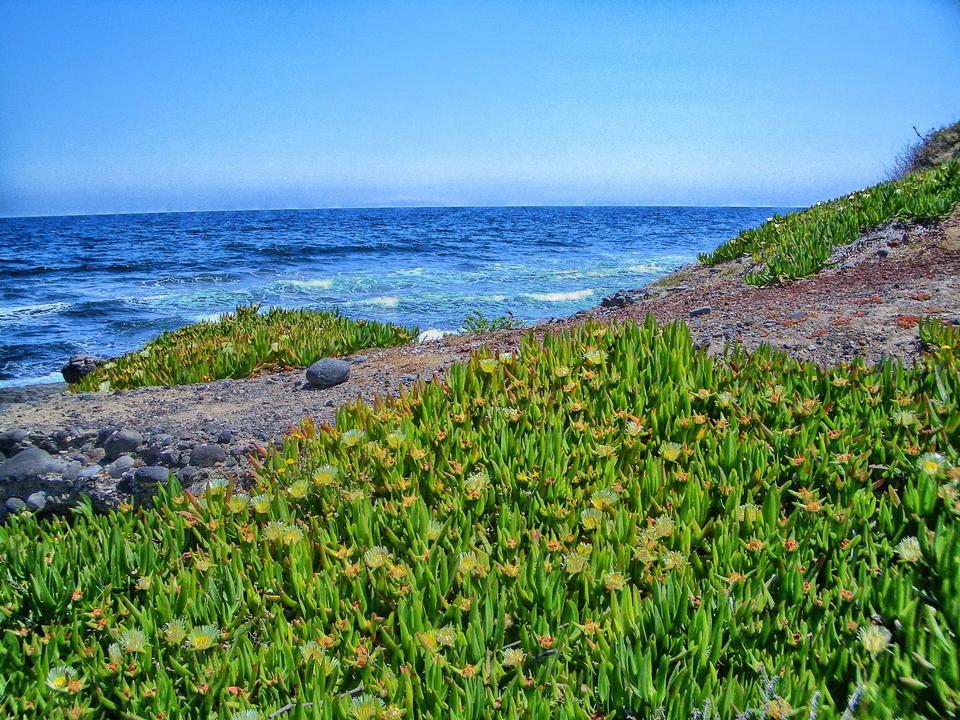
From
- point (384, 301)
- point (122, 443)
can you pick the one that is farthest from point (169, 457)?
point (384, 301)

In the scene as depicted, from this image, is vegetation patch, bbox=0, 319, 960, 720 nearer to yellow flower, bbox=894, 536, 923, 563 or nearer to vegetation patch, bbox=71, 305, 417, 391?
yellow flower, bbox=894, 536, 923, 563

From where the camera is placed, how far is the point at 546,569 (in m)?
2.22

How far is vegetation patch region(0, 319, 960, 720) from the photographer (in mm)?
1824

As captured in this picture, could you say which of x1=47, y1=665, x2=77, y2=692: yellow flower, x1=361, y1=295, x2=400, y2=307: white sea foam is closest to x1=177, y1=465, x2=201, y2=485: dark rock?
x1=47, y1=665, x2=77, y2=692: yellow flower

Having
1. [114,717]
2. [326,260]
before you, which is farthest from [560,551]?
[326,260]

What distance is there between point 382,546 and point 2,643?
1135 mm

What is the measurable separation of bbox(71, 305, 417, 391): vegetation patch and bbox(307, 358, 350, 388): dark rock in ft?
4.93

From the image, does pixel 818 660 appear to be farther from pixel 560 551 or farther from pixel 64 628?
pixel 64 628

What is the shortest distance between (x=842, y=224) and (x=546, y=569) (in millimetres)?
8232

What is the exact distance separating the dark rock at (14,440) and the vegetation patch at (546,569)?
2.30 m

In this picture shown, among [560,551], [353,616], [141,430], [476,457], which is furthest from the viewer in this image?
[141,430]

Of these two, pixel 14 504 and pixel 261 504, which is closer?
pixel 261 504

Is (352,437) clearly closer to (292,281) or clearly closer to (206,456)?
(206,456)

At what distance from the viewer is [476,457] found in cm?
296
